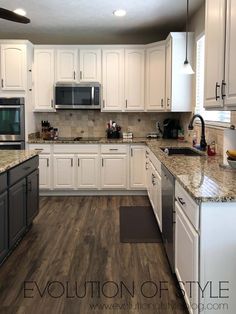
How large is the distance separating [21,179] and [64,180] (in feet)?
7.25

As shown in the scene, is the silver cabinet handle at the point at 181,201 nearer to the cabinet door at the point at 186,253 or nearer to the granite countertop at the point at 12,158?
the cabinet door at the point at 186,253

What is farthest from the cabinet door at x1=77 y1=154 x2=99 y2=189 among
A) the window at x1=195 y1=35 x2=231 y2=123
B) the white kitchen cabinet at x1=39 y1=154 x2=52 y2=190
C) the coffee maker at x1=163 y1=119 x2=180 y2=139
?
the window at x1=195 y1=35 x2=231 y2=123

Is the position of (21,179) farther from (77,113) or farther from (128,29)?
(128,29)

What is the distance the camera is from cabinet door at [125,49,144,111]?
5746 millimetres

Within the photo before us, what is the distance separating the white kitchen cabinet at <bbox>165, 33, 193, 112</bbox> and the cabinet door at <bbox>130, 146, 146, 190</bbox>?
0.86 meters

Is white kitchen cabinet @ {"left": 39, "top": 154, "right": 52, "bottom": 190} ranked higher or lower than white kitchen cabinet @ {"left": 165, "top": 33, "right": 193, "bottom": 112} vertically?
lower

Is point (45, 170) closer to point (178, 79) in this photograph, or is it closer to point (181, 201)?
point (178, 79)

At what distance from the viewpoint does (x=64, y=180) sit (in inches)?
223

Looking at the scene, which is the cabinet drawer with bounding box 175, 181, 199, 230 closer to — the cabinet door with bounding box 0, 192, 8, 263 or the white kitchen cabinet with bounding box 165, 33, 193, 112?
the cabinet door with bounding box 0, 192, 8, 263

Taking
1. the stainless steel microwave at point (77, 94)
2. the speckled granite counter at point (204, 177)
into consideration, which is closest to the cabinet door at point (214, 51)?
the speckled granite counter at point (204, 177)

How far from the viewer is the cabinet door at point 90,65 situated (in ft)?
18.9

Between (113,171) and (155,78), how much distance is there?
1.62 meters

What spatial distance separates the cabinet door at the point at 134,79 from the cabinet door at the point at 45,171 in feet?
5.12

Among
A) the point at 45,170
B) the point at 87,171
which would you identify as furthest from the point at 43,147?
the point at 87,171
